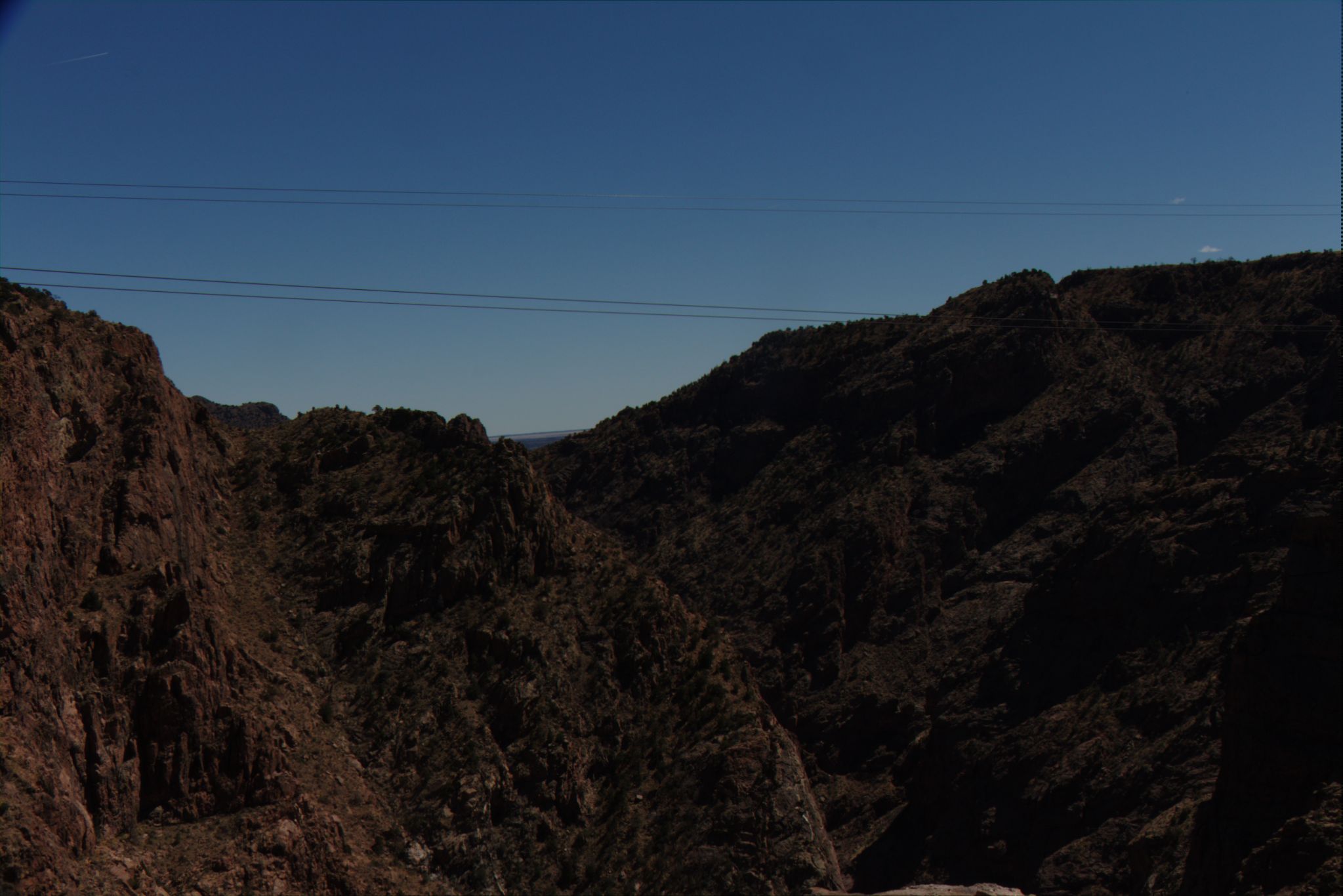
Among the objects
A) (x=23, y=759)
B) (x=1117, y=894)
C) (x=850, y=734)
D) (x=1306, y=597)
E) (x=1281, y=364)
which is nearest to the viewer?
(x=23, y=759)

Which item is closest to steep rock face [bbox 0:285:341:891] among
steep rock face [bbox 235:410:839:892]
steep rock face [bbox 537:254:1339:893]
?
steep rock face [bbox 235:410:839:892]

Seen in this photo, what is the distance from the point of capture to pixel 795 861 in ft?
142

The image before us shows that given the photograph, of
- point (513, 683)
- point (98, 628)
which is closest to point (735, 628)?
point (513, 683)

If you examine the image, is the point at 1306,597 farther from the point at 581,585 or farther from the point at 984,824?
the point at 984,824

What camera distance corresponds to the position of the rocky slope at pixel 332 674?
33.1 m

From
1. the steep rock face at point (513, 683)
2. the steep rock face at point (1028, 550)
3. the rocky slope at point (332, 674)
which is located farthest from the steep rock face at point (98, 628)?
the steep rock face at point (1028, 550)

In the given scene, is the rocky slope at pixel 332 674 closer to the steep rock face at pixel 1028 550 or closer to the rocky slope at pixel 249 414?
the steep rock face at pixel 1028 550

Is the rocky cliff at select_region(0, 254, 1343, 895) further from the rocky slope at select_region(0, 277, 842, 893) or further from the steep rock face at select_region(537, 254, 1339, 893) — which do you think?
the steep rock face at select_region(537, 254, 1339, 893)

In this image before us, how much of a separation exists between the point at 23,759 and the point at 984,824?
52.7 meters

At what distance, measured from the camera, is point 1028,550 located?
88.9 meters

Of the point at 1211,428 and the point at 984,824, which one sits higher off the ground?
the point at 1211,428

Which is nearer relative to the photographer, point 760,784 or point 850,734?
point 760,784

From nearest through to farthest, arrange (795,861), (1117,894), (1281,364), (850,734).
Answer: (795,861) → (1117,894) → (850,734) → (1281,364)

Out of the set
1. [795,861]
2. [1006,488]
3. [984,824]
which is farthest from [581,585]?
[1006,488]
